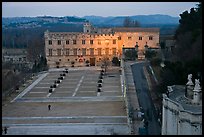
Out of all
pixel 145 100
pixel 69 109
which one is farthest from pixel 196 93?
pixel 69 109

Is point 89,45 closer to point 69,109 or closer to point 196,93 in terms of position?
point 69,109

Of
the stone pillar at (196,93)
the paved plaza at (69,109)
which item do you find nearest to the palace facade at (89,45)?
the paved plaza at (69,109)

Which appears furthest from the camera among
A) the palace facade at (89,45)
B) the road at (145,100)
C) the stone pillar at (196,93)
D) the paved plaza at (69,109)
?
the palace facade at (89,45)

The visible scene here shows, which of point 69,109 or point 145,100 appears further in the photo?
point 69,109

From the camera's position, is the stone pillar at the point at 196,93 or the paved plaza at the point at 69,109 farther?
the paved plaza at the point at 69,109

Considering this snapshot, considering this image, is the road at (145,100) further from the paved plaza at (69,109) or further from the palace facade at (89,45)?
the palace facade at (89,45)

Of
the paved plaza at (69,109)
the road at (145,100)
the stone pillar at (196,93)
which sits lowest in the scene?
the paved plaza at (69,109)

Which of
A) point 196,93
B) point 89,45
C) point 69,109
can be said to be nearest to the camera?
point 196,93
